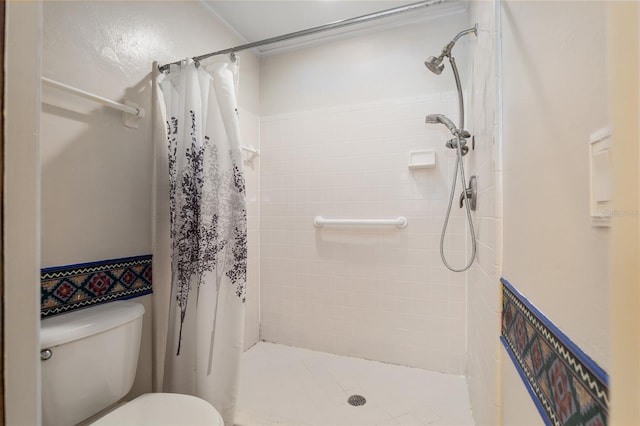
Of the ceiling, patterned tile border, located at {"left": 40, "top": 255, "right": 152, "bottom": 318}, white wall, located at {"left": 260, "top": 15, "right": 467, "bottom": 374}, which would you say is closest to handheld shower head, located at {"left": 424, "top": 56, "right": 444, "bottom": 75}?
white wall, located at {"left": 260, "top": 15, "right": 467, "bottom": 374}

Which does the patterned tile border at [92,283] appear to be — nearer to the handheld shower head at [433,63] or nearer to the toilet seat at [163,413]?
the toilet seat at [163,413]

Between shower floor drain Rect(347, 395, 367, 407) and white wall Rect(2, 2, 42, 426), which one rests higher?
white wall Rect(2, 2, 42, 426)

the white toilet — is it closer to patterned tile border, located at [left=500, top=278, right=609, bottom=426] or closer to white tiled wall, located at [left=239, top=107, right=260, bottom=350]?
patterned tile border, located at [left=500, top=278, right=609, bottom=426]

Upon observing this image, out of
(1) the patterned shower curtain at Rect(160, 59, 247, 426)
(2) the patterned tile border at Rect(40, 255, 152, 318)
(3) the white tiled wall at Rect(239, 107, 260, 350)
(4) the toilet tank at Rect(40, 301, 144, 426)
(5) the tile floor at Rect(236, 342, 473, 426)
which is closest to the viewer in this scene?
(4) the toilet tank at Rect(40, 301, 144, 426)

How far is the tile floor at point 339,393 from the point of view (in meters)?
1.44

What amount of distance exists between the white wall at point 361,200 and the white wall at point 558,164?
1.05 meters

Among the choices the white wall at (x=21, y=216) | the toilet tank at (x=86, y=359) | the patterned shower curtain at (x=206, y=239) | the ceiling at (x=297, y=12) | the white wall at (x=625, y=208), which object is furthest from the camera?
the ceiling at (x=297, y=12)

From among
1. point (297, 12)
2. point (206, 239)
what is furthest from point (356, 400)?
point (297, 12)

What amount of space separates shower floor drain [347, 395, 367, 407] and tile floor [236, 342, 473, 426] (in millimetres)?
24

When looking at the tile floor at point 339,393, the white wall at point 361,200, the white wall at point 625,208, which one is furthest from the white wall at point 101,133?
the white wall at point 625,208

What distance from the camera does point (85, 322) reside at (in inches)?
39.0

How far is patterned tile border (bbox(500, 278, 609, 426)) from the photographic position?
0.40m

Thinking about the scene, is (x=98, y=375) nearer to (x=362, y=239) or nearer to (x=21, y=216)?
(x=21, y=216)

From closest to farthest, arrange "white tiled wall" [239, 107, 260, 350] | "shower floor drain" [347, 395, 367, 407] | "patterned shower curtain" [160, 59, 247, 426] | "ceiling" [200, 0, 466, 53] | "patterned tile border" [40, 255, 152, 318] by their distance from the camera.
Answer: "patterned tile border" [40, 255, 152, 318], "patterned shower curtain" [160, 59, 247, 426], "shower floor drain" [347, 395, 367, 407], "ceiling" [200, 0, 466, 53], "white tiled wall" [239, 107, 260, 350]
